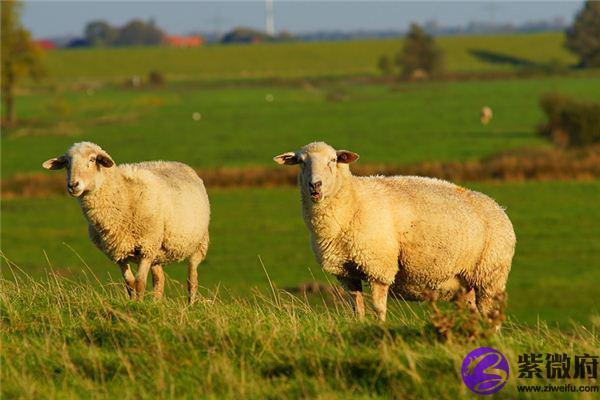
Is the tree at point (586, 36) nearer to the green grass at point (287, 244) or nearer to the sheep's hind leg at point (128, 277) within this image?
the green grass at point (287, 244)

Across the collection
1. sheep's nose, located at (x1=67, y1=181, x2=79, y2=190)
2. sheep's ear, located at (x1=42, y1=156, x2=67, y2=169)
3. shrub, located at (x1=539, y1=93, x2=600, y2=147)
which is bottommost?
shrub, located at (x1=539, y1=93, x2=600, y2=147)

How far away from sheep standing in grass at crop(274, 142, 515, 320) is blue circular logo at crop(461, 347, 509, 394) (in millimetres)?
2554

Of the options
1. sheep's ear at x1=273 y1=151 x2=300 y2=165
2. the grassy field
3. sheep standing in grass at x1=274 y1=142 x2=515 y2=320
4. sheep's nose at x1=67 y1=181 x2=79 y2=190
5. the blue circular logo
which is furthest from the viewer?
the grassy field

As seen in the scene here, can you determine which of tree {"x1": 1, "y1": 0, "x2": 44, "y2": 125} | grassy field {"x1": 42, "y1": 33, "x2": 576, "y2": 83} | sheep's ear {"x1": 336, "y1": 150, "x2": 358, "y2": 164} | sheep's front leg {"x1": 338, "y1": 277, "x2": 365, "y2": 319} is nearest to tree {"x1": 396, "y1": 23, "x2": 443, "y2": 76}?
grassy field {"x1": 42, "y1": 33, "x2": 576, "y2": 83}

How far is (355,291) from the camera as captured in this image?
10320 mm

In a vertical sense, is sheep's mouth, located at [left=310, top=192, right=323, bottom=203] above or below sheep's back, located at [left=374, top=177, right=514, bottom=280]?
above

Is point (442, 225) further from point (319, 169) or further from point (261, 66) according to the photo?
point (261, 66)

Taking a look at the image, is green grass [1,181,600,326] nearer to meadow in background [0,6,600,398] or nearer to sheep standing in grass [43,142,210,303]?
meadow in background [0,6,600,398]

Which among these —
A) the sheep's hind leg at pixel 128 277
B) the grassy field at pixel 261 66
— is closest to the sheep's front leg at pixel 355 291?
the sheep's hind leg at pixel 128 277

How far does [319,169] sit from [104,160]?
281 centimetres

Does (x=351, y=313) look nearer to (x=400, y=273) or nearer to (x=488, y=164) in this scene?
(x=400, y=273)

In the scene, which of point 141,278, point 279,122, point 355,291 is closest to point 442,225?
point 355,291

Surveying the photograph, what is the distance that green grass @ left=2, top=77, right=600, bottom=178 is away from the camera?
224ft

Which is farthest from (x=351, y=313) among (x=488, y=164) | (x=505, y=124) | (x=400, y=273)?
(x=505, y=124)
